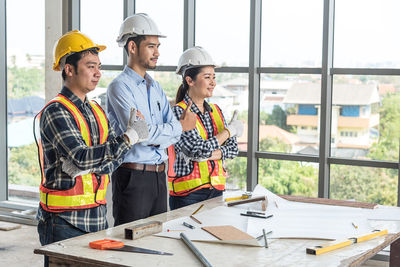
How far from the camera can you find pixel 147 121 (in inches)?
133

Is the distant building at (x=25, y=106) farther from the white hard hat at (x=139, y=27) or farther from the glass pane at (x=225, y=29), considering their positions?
the white hard hat at (x=139, y=27)

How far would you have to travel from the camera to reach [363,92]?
4574 mm

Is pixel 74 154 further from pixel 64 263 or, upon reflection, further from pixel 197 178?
pixel 197 178

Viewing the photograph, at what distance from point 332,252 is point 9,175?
17.0 ft

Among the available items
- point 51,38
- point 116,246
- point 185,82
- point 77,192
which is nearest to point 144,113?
point 185,82

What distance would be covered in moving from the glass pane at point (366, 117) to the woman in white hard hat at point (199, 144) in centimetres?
128

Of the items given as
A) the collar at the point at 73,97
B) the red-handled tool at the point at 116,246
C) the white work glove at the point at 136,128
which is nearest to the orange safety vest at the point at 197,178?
the white work glove at the point at 136,128

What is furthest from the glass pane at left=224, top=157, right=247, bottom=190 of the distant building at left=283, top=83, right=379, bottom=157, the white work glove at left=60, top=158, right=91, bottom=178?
the white work glove at left=60, top=158, right=91, bottom=178

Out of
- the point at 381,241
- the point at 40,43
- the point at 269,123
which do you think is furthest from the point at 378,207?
the point at 40,43

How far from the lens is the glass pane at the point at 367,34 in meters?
4.42

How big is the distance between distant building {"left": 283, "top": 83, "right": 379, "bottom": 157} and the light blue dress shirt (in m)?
1.64

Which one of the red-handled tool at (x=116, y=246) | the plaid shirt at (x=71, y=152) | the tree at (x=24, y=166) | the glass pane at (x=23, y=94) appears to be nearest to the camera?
the red-handled tool at (x=116, y=246)

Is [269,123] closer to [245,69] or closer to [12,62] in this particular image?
[245,69]

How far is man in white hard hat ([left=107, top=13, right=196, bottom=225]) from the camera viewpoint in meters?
3.28
